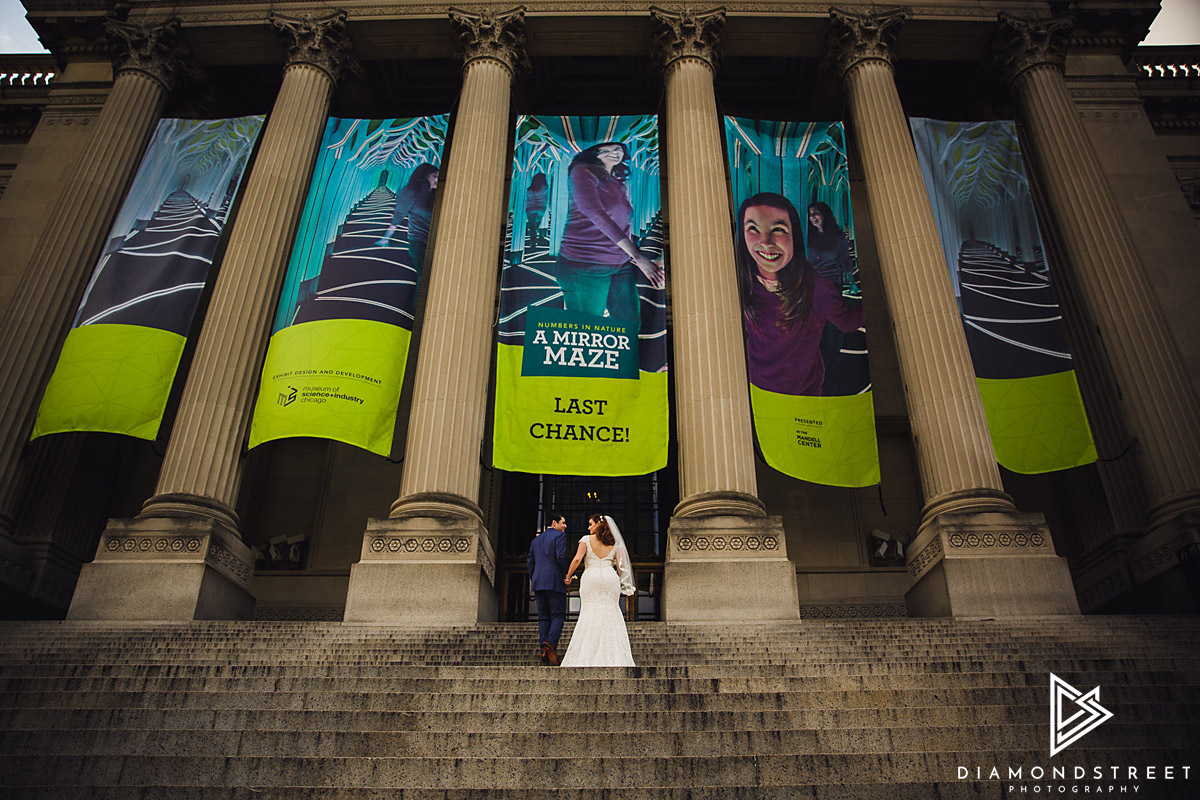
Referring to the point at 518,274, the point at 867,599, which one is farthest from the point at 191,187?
the point at 867,599

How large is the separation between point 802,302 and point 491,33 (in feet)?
31.2

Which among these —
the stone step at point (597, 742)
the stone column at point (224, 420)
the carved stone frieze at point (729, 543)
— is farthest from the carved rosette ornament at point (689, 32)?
the stone step at point (597, 742)

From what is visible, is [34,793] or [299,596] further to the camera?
[299,596]

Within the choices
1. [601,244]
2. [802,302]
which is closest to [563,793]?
[802,302]

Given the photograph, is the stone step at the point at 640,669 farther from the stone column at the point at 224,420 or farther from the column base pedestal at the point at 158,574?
the stone column at the point at 224,420

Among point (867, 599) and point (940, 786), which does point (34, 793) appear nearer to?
point (940, 786)

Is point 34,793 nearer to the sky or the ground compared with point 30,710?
nearer to the ground

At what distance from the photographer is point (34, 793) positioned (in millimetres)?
5527

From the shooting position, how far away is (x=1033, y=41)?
18.2m

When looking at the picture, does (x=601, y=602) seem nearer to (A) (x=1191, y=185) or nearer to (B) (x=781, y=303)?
(B) (x=781, y=303)

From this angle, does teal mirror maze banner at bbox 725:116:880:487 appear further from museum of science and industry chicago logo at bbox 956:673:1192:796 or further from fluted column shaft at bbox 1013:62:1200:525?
museum of science and industry chicago logo at bbox 956:673:1192:796

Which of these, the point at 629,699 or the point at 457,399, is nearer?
the point at 629,699

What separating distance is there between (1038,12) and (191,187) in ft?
62.6

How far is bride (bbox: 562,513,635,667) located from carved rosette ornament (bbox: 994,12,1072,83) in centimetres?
1578
